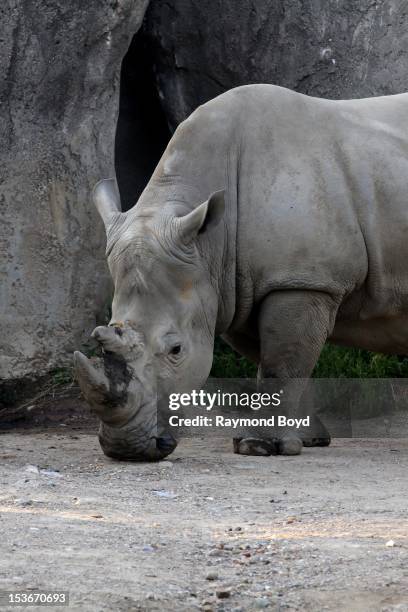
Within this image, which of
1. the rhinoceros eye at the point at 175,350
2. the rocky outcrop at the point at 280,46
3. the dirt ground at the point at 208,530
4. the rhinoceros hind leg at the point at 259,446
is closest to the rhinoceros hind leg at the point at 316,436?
the dirt ground at the point at 208,530

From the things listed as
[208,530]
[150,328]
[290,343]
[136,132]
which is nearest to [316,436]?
[290,343]

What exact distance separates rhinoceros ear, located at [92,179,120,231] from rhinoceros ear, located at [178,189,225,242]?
1.59ft

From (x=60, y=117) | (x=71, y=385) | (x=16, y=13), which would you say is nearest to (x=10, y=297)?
(x=71, y=385)

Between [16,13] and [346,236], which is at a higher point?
[16,13]

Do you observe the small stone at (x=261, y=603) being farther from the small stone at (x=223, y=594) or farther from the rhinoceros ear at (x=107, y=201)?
the rhinoceros ear at (x=107, y=201)

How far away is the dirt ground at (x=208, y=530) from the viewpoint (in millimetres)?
4262

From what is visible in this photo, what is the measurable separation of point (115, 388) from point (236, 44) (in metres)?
4.77

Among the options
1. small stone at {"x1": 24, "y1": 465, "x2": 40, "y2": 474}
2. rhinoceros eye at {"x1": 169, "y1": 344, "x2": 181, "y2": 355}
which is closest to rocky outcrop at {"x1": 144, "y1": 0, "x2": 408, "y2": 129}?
rhinoceros eye at {"x1": 169, "y1": 344, "x2": 181, "y2": 355}

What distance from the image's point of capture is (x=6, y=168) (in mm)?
9305

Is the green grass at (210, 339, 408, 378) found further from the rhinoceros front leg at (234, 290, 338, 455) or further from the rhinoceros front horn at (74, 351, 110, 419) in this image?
the rhinoceros front horn at (74, 351, 110, 419)

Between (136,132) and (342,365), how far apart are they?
2.89 meters

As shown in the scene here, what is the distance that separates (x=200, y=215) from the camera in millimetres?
7105

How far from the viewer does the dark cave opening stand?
11.3m

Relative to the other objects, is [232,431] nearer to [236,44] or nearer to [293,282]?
[293,282]
